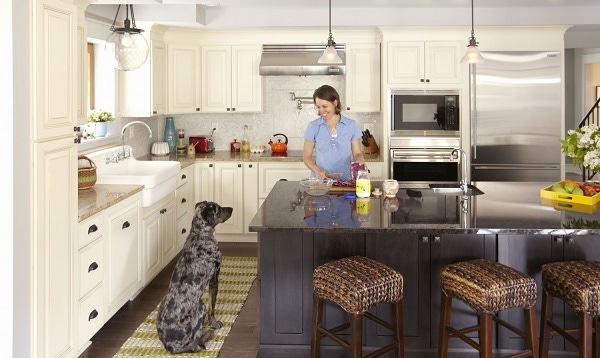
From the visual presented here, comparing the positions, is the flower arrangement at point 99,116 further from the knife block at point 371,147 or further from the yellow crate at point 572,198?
the yellow crate at point 572,198

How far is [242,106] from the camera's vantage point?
680 cm

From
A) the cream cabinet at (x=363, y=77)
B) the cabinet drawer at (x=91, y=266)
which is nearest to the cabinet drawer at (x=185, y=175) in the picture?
the cream cabinet at (x=363, y=77)

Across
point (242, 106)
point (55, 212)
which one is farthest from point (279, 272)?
point (242, 106)

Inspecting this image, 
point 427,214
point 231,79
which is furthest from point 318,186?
point 231,79

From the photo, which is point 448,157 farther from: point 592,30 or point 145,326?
point 145,326

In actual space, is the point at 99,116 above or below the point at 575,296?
above

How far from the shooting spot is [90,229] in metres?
3.64

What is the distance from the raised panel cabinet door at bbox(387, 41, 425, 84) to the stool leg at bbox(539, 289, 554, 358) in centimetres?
342

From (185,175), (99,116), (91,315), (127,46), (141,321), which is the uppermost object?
(127,46)

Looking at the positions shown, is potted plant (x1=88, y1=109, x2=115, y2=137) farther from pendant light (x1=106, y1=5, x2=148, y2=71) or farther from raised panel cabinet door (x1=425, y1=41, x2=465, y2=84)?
raised panel cabinet door (x1=425, y1=41, x2=465, y2=84)

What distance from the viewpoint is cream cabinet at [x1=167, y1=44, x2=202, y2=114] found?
658 cm

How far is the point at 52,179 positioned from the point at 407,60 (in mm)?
4095

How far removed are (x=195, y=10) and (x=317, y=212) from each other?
3301 mm

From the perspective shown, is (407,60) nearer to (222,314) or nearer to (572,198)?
(572,198)
